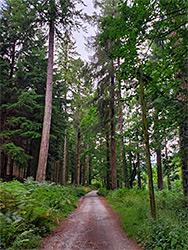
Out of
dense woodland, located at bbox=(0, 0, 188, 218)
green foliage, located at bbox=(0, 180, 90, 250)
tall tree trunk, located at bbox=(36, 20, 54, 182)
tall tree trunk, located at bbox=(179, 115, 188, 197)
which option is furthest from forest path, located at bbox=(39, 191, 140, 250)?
tall tree trunk, located at bbox=(36, 20, 54, 182)

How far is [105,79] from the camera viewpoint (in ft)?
51.2

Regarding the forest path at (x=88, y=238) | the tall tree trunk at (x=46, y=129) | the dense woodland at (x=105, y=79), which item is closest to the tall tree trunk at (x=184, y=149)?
the dense woodland at (x=105, y=79)

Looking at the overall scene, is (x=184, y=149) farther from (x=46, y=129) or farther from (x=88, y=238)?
(x=46, y=129)

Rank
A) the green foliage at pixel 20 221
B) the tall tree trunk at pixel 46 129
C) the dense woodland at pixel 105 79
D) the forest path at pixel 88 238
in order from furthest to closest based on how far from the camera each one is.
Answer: the tall tree trunk at pixel 46 129, the dense woodland at pixel 105 79, the forest path at pixel 88 238, the green foliage at pixel 20 221

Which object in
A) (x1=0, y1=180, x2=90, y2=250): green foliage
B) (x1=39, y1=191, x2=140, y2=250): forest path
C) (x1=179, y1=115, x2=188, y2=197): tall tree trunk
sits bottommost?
(x1=39, y1=191, x2=140, y2=250): forest path

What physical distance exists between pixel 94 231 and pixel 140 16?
6675mm

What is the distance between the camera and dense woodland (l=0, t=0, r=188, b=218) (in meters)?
5.38

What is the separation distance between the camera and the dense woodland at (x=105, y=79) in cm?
538

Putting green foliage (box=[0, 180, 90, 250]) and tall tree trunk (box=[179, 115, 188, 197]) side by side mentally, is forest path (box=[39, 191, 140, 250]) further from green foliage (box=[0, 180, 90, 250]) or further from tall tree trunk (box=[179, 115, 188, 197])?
tall tree trunk (box=[179, 115, 188, 197])

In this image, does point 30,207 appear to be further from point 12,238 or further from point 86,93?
point 86,93

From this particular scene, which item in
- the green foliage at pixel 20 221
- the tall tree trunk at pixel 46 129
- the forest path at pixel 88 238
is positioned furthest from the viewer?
the tall tree trunk at pixel 46 129

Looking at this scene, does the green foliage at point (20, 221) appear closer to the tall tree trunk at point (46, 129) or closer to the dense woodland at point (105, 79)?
the dense woodland at point (105, 79)

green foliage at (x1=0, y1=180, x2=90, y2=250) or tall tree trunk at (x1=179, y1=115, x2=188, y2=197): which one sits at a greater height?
tall tree trunk at (x1=179, y1=115, x2=188, y2=197)

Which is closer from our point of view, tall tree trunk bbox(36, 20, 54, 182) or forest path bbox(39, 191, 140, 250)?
forest path bbox(39, 191, 140, 250)
